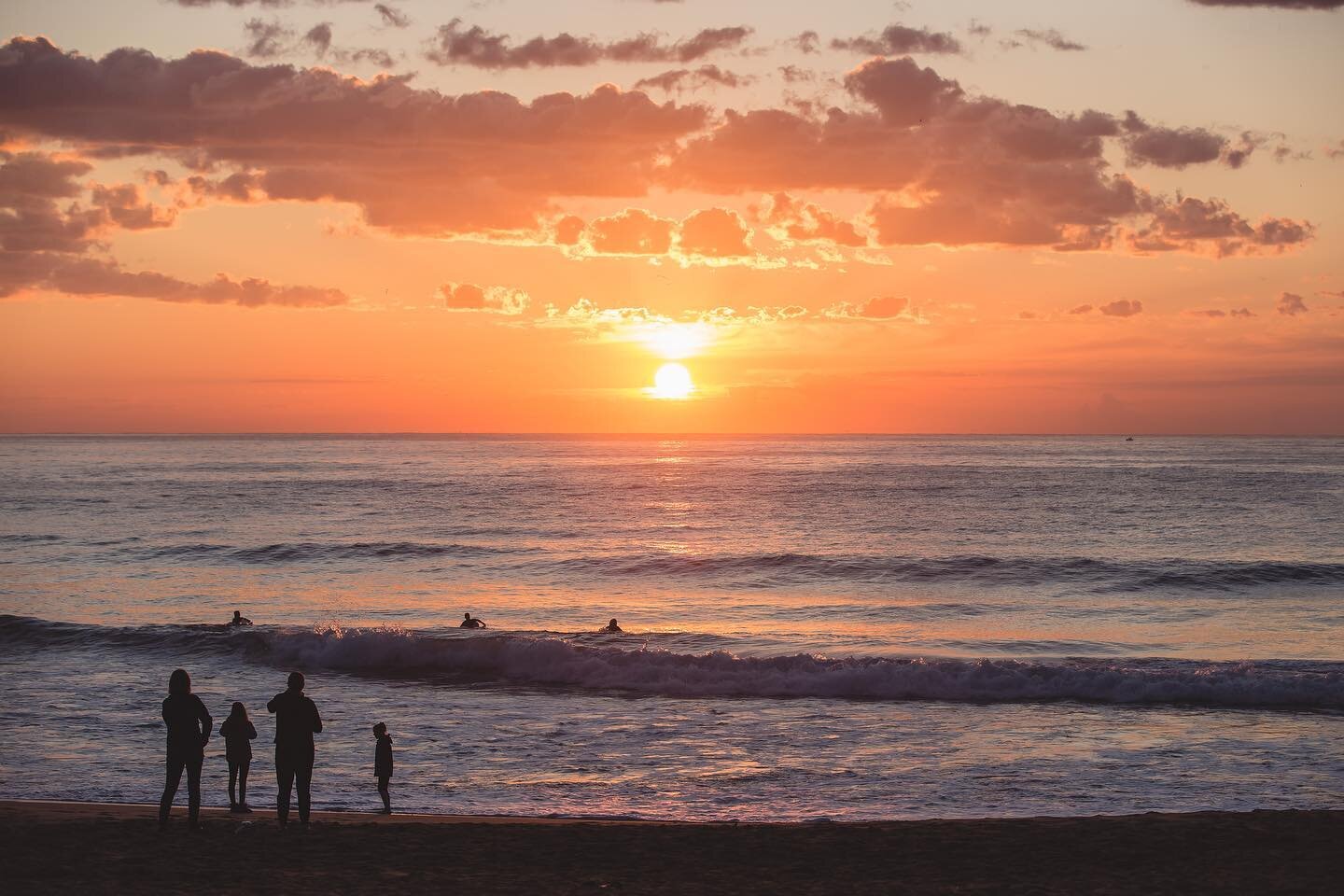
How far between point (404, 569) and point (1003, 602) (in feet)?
78.7

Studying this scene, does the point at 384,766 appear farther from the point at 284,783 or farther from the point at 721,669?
the point at 721,669

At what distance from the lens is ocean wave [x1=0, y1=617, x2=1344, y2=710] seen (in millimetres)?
22938

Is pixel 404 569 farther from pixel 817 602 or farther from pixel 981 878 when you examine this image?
pixel 981 878

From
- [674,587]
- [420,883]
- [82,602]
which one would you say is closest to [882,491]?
[674,587]

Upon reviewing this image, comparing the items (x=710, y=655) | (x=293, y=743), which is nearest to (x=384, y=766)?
(x=293, y=743)

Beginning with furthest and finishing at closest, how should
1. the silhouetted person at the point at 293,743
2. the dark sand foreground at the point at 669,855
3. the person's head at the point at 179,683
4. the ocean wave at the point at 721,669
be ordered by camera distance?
the ocean wave at the point at 721,669
the silhouetted person at the point at 293,743
the person's head at the point at 179,683
the dark sand foreground at the point at 669,855

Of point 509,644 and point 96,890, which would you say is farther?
point 509,644

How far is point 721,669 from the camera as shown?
82.8 ft

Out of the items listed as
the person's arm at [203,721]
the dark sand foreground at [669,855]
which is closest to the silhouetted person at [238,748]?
the dark sand foreground at [669,855]

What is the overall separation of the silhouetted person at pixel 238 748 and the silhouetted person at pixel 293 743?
94cm

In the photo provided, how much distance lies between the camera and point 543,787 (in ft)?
52.9

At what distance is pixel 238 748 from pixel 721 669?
42.1 ft

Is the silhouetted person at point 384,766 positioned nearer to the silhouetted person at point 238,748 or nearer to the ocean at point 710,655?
the ocean at point 710,655

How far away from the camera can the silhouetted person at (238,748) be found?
1437cm
